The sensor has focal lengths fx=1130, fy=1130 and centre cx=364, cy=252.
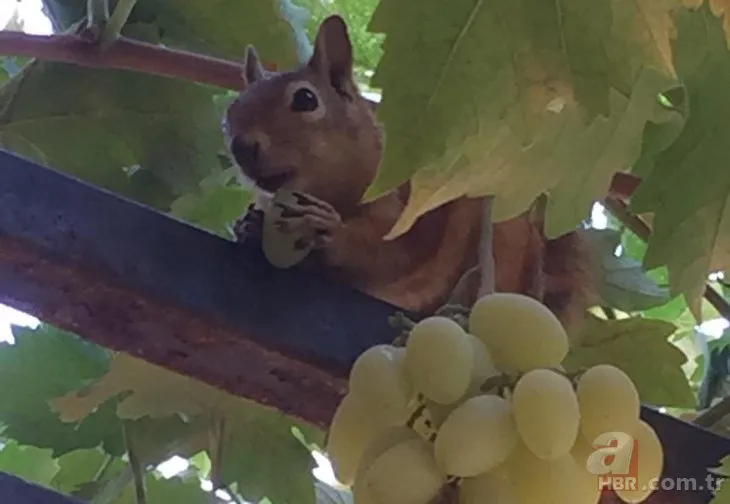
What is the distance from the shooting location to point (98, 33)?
60 centimetres

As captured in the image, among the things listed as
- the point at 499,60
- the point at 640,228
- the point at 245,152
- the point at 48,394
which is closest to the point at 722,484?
the point at 499,60

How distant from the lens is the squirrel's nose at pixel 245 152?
0.83 metres

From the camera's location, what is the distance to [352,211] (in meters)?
0.85

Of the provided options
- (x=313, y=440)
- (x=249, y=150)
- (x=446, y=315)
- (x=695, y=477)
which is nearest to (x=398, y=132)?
(x=446, y=315)

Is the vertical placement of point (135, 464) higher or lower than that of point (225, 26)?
lower

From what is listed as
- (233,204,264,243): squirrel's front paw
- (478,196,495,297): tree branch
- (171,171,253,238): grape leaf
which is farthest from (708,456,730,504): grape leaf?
(171,171,253,238): grape leaf

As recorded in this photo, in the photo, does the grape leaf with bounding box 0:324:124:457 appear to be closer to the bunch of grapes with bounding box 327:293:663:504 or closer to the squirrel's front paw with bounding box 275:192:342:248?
the squirrel's front paw with bounding box 275:192:342:248

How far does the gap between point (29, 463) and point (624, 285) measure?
0.41 metres

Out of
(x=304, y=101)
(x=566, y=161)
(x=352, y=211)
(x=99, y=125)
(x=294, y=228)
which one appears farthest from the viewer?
(x=304, y=101)

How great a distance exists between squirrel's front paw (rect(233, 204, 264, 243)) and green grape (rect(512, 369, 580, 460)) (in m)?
A: 0.20

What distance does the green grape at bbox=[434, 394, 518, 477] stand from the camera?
12.8 inches

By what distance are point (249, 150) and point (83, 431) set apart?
A: 0.91 ft

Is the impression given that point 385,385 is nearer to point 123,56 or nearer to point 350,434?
point 350,434

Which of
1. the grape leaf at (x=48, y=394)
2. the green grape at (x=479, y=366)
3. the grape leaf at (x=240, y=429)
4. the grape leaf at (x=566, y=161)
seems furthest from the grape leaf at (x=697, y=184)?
the grape leaf at (x=48, y=394)
